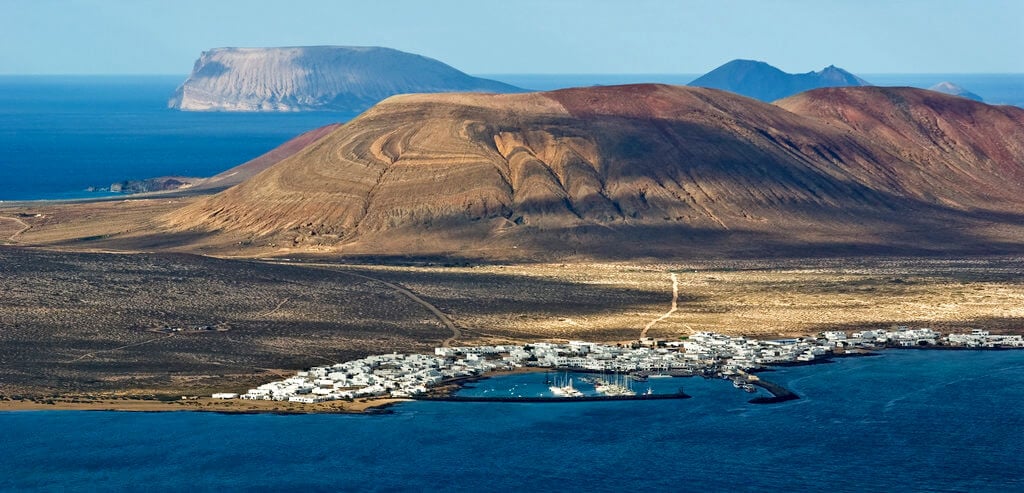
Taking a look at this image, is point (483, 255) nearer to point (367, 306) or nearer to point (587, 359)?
point (367, 306)

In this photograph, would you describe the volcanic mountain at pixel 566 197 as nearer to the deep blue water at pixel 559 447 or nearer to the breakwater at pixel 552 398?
the breakwater at pixel 552 398

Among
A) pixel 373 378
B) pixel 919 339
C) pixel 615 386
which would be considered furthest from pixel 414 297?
pixel 919 339

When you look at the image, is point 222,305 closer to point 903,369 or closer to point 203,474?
point 203,474

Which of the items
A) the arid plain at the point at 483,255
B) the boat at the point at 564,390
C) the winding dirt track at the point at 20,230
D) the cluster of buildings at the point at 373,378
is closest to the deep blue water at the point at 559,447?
the boat at the point at 564,390

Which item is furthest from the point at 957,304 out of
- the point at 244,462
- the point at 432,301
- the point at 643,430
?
the point at 244,462

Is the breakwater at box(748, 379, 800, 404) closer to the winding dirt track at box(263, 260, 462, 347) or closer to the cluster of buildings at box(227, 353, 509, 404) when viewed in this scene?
the cluster of buildings at box(227, 353, 509, 404)

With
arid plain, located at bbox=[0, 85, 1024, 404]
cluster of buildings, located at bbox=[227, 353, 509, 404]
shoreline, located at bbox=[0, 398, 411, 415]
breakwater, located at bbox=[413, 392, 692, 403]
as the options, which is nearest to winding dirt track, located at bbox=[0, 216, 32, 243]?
arid plain, located at bbox=[0, 85, 1024, 404]
